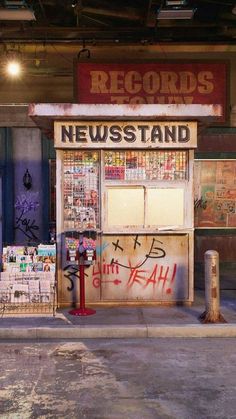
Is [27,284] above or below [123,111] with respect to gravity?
below

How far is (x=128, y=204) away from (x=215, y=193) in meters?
5.09

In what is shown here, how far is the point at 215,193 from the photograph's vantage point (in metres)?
14.1

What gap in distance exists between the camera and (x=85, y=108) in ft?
29.4

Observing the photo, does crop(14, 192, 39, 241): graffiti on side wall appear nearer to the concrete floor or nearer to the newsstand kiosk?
the newsstand kiosk

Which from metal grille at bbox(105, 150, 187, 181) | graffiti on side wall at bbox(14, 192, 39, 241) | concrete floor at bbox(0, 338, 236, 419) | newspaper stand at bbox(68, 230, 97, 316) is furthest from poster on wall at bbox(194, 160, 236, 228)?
concrete floor at bbox(0, 338, 236, 419)

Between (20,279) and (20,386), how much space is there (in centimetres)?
301

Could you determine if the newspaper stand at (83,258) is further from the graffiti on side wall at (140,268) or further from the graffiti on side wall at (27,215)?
the graffiti on side wall at (27,215)

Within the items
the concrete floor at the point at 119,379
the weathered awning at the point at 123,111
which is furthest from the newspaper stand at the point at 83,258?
the weathered awning at the point at 123,111

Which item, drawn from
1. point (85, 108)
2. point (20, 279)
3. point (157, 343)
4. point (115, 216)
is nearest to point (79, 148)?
point (85, 108)

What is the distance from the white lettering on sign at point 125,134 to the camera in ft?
30.5

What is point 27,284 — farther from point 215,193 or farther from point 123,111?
point 215,193

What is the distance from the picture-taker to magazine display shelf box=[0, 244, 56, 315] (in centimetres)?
885

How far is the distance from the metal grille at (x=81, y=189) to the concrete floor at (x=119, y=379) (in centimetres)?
227

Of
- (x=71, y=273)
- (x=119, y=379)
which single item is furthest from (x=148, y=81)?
(x=119, y=379)
